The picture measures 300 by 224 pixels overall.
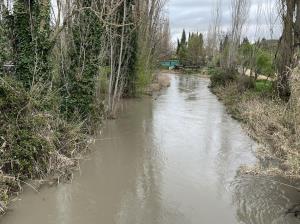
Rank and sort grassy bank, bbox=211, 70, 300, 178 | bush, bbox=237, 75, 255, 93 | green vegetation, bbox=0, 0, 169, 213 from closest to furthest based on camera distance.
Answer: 1. grassy bank, bbox=211, 70, 300, 178
2. green vegetation, bbox=0, 0, 169, 213
3. bush, bbox=237, 75, 255, 93

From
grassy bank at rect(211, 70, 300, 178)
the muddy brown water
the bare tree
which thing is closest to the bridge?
the bare tree

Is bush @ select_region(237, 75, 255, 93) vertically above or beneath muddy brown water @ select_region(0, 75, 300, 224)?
above

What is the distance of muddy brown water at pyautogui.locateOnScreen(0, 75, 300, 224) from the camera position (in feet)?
21.4

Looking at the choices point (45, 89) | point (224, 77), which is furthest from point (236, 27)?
point (45, 89)

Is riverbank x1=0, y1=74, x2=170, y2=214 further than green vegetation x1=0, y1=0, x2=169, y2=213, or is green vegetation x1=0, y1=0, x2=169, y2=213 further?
green vegetation x1=0, y1=0, x2=169, y2=213

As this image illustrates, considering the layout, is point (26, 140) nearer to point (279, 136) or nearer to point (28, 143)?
point (28, 143)

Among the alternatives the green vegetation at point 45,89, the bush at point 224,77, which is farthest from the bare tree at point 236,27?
the green vegetation at point 45,89

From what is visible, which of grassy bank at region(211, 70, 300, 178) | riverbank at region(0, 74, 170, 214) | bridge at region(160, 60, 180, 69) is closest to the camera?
grassy bank at region(211, 70, 300, 178)

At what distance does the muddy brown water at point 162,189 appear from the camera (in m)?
6.53

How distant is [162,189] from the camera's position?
7.75 metres

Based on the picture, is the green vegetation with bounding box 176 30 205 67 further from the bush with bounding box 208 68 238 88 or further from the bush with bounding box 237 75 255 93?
the bush with bounding box 237 75 255 93

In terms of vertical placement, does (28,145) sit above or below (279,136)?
below

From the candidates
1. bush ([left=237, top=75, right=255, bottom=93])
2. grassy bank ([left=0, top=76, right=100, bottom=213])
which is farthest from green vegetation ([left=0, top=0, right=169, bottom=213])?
bush ([left=237, top=75, right=255, bottom=93])

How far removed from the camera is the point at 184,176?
28.4ft
